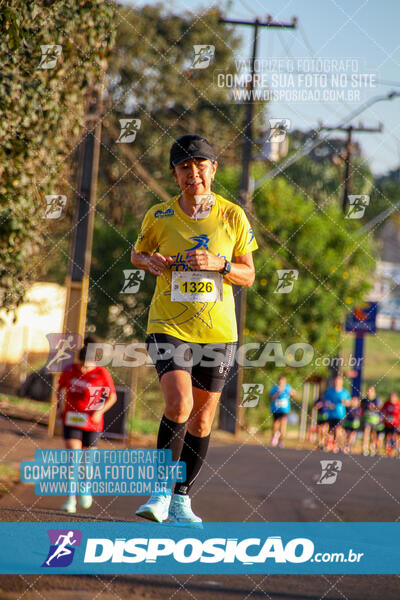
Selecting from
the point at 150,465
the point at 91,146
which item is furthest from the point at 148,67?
the point at 150,465

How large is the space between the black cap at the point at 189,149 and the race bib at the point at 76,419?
255 centimetres

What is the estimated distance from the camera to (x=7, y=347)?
2505 cm

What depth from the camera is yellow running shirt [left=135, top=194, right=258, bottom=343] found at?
404cm

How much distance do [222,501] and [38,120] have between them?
407 centimetres

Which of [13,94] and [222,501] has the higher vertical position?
[13,94]

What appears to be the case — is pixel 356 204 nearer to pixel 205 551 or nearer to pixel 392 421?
pixel 205 551

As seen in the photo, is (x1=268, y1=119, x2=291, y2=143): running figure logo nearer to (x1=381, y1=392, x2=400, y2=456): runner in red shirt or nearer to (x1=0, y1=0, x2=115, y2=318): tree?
(x1=0, y1=0, x2=115, y2=318): tree

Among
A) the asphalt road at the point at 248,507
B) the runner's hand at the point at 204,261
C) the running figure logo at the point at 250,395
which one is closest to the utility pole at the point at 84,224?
the asphalt road at the point at 248,507

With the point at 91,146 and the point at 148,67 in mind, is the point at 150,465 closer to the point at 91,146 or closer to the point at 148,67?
the point at 91,146

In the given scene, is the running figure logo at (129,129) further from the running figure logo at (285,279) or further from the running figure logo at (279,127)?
the running figure logo at (285,279)

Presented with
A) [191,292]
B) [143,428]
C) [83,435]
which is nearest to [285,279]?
[191,292]

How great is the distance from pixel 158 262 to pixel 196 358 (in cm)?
53

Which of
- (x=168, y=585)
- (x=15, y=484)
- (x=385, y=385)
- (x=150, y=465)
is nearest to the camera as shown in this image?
(x=168, y=585)

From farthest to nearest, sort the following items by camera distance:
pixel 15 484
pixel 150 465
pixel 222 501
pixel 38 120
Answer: pixel 15 484, pixel 222 501, pixel 38 120, pixel 150 465
